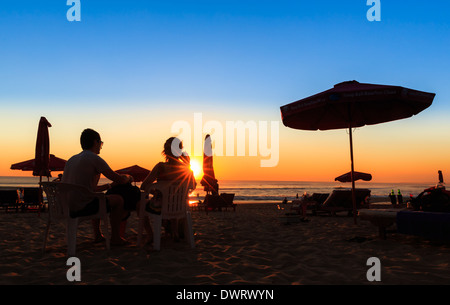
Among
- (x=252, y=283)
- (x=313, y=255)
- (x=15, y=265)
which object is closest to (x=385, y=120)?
(x=313, y=255)

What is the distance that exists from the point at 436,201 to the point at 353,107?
3178 mm

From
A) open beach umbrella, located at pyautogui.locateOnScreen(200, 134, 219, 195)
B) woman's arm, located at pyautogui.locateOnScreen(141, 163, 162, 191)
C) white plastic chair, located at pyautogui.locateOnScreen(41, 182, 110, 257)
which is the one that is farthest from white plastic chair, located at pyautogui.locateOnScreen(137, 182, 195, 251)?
open beach umbrella, located at pyautogui.locateOnScreen(200, 134, 219, 195)

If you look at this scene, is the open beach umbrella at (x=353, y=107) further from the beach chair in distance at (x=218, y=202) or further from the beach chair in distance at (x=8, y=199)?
the beach chair in distance at (x=8, y=199)

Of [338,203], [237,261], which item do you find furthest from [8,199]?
[237,261]

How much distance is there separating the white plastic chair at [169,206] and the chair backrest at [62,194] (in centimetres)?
77

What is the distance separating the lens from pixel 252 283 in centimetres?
288

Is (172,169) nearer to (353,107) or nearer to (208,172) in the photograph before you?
(353,107)

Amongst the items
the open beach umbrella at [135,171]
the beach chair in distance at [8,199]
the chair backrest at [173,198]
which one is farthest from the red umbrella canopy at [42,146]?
the chair backrest at [173,198]

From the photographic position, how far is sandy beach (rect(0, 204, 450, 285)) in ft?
9.96

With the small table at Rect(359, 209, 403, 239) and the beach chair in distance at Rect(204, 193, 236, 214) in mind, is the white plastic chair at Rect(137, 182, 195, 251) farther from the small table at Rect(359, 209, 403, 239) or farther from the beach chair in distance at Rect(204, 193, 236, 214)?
the beach chair in distance at Rect(204, 193, 236, 214)

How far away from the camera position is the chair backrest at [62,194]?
13.1ft

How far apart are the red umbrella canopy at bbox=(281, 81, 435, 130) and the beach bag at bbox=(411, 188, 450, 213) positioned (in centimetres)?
184

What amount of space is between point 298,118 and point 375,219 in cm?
286

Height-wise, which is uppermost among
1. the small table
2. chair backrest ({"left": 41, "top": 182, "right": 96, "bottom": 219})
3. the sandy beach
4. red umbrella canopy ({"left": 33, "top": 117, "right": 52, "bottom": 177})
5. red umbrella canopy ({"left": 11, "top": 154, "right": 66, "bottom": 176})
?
red umbrella canopy ({"left": 33, "top": 117, "right": 52, "bottom": 177})
